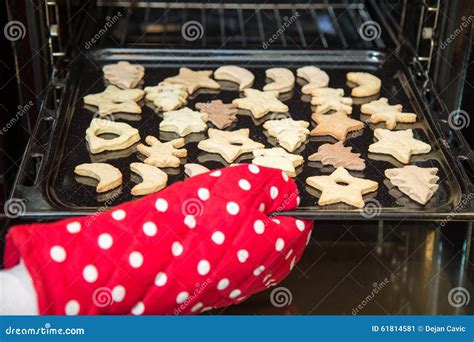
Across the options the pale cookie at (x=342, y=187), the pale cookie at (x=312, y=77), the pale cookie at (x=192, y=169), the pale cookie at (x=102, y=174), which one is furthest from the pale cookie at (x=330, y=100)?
the pale cookie at (x=102, y=174)

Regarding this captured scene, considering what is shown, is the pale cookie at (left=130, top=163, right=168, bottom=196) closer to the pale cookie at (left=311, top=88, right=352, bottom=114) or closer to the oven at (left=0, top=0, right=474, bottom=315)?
the oven at (left=0, top=0, right=474, bottom=315)

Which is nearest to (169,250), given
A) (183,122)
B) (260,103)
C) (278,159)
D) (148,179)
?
(148,179)

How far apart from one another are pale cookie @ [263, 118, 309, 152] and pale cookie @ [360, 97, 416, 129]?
0.15m

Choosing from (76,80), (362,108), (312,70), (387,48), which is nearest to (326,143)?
(362,108)

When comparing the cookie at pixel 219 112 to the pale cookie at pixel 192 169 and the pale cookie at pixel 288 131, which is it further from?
the pale cookie at pixel 192 169

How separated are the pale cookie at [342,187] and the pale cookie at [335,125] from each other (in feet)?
0.47

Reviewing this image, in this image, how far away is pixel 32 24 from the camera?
1.77m

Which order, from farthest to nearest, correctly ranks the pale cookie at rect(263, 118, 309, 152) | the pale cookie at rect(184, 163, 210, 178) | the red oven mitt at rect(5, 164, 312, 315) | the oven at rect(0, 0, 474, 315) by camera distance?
the pale cookie at rect(263, 118, 309, 152) → the pale cookie at rect(184, 163, 210, 178) → the oven at rect(0, 0, 474, 315) → the red oven mitt at rect(5, 164, 312, 315)

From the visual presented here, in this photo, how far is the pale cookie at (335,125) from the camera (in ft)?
5.65

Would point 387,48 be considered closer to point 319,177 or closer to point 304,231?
point 319,177

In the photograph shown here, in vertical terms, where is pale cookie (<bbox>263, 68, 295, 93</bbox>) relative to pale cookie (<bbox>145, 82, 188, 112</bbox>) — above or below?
above

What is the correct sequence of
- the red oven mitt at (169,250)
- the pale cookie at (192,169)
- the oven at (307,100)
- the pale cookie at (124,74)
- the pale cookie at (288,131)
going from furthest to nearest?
1. the pale cookie at (124,74)
2. the pale cookie at (288,131)
3. the pale cookie at (192,169)
4. the oven at (307,100)
5. the red oven mitt at (169,250)

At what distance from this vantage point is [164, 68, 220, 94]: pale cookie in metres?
1.90

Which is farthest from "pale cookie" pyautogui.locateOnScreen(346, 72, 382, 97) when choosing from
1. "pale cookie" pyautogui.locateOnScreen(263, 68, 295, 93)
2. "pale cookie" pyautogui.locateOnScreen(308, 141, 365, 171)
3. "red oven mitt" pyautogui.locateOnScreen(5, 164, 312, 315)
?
"red oven mitt" pyautogui.locateOnScreen(5, 164, 312, 315)
